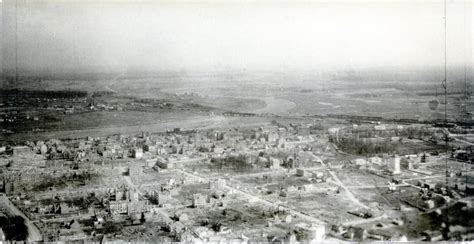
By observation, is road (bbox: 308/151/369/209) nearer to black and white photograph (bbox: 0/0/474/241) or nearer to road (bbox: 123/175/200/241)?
black and white photograph (bbox: 0/0/474/241)

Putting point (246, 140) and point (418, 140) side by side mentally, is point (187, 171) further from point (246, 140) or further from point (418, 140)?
point (418, 140)

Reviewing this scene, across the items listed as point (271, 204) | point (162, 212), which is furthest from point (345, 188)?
point (162, 212)

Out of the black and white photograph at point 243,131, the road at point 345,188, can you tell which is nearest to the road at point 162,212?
the black and white photograph at point 243,131

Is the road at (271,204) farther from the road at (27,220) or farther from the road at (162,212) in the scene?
the road at (27,220)

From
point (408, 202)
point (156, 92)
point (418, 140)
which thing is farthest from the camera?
point (156, 92)

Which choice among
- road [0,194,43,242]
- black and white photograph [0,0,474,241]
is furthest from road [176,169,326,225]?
road [0,194,43,242]

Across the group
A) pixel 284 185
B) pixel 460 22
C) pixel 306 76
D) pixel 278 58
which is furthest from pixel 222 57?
pixel 460 22
